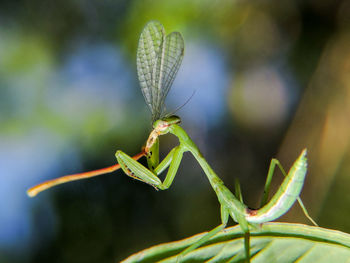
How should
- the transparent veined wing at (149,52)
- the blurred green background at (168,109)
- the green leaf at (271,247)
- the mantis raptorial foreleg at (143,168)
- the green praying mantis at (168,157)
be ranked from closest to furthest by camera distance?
the green leaf at (271,247) → the green praying mantis at (168,157) → the mantis raptorial foreleg at (143,168) → the transparent veined wing at (149,52) → the blurred green background at (168,109)

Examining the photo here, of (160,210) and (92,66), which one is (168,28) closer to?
(92,66)

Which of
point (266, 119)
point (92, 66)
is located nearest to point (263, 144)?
point (266, 119)

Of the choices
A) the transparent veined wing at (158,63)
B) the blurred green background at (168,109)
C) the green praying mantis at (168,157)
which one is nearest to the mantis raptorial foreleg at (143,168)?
the green praying mantis at (168,157)

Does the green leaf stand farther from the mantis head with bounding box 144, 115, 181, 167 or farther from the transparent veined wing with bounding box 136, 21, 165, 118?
the transparent veined wing with bounding box 136, 21, 165, 118

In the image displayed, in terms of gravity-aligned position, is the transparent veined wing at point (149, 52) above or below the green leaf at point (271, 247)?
above

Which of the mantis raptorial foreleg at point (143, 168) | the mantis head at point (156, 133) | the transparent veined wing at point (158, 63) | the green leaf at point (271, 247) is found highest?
the transparent veined wing at point (158, 63)

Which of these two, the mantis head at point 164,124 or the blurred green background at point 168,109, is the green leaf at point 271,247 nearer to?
the mantis head at point 164,124
